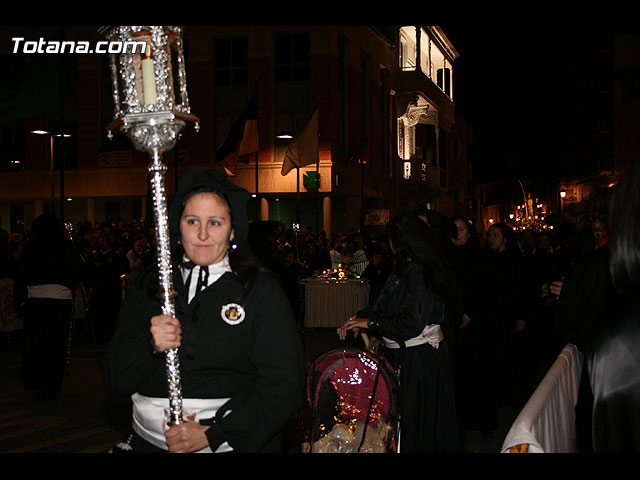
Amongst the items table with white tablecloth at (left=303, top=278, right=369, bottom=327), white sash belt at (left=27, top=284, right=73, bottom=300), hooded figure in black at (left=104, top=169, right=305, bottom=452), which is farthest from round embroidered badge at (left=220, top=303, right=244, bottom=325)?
table with white tablecloth at (left=303, top=278, right=369, bottom=327)

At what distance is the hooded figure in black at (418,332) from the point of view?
536 cm

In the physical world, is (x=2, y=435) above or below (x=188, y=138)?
below

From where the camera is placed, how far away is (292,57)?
33.2 metres

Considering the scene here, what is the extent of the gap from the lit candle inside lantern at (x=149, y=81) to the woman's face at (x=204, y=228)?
0.56 m

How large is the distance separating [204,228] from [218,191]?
19cm

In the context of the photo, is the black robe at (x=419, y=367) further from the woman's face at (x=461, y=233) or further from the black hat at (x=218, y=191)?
the black hat at (x=218, y=191)

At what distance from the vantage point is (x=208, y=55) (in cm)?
3344

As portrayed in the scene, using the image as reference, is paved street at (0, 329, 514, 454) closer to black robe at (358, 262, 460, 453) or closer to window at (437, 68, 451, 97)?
black robe at (358, 262, 460, 453)

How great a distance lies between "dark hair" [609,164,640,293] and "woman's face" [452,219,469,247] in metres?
5.02

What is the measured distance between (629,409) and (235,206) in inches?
72.2

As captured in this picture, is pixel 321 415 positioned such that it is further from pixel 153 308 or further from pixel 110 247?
pixel 110 247

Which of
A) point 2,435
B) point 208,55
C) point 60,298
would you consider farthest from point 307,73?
point 2,435

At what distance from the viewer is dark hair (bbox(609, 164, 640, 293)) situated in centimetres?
244

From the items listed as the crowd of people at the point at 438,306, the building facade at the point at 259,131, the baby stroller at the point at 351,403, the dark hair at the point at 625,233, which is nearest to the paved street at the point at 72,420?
the crowd of people at the point at 438,306
